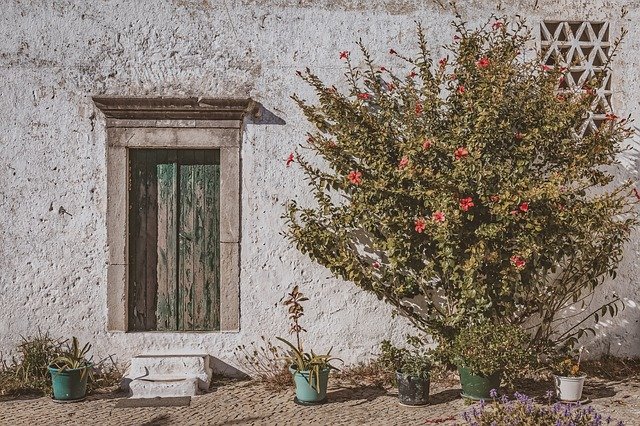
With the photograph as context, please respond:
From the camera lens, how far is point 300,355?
15.7 feet

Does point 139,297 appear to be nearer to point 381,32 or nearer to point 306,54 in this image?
point 306,54

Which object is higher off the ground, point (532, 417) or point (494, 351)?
point (494, 351)

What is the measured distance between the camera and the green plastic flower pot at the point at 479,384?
4512mm

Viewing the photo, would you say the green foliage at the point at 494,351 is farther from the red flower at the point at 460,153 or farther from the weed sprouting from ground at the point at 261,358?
the weed sprouting from ground at the point at 261,358

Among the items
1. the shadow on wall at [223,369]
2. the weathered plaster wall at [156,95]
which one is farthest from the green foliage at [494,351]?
the shadow on wall at [223,369]

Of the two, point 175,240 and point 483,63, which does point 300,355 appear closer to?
point 175,240

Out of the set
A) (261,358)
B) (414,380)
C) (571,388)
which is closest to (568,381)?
(571,388)

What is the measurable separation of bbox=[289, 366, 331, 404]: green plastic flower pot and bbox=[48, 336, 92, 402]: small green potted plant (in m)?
1.72

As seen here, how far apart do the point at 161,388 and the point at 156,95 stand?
8.28 ft

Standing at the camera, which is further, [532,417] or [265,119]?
[265,119]

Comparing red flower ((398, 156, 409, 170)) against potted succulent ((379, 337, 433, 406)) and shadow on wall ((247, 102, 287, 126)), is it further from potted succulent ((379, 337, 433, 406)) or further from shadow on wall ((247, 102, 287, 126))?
potted succulent ((379, 337, 433, 406))

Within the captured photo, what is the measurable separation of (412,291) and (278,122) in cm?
190

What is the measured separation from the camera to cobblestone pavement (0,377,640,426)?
4254mm

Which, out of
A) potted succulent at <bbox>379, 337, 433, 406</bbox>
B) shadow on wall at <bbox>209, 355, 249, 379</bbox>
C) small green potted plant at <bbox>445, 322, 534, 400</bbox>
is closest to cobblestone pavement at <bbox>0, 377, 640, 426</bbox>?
potted succulent at <bbox>379, 337, 433, 406</bbox>
